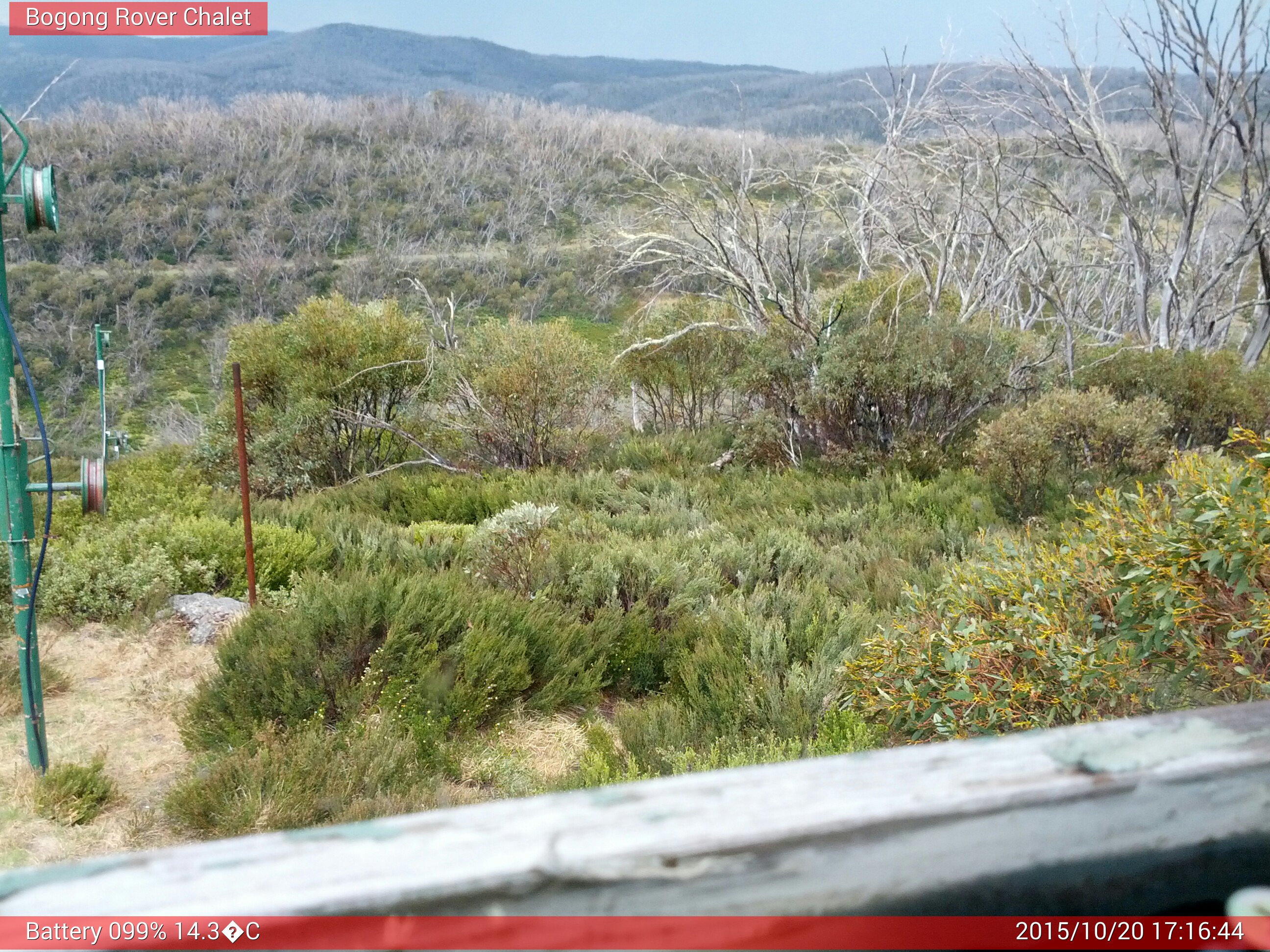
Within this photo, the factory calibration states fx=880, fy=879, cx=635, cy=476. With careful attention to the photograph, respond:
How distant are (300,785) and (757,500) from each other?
6068mm

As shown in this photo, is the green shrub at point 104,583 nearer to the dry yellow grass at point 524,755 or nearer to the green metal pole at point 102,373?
the green metal pole at point 102,373

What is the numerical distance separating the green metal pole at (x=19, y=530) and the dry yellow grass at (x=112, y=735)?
0.28 meters

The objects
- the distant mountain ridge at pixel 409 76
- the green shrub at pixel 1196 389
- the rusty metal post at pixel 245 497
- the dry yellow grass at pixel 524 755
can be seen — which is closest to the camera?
Answer: the dry yellow grass at pixel 524 755

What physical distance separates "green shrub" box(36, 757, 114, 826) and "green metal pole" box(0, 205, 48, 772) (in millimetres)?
205

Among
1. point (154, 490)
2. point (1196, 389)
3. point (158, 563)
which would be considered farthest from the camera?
point (154, 490)

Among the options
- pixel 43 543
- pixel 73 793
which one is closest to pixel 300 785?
pixel 73 793

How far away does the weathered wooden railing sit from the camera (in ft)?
1.66

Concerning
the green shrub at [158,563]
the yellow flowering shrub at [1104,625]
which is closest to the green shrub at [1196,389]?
the yellow flowering shrub at [1104,625]

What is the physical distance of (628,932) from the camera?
1.70 ft

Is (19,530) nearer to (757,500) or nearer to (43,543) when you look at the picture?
(43,543)

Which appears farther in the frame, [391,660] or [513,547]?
[513,547]

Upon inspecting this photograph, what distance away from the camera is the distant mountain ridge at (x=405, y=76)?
7456cm

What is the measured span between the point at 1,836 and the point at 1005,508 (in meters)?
7.24

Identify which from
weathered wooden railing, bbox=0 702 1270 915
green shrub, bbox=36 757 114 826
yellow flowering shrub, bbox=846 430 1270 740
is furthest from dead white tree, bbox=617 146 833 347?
weathered wooden railing, bbox=0 702 1270 915
